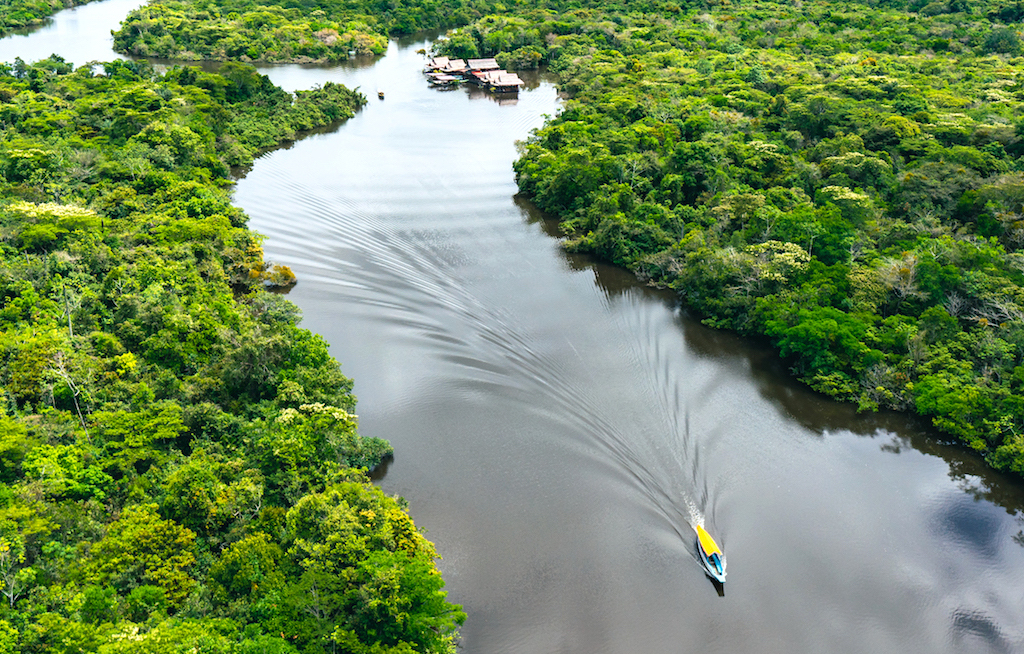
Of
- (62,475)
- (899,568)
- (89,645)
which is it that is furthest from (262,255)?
(899,568)

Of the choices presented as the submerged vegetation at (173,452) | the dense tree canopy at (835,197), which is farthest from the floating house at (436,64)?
the submerged vegetation at (173,452)

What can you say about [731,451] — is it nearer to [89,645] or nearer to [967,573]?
[967,573]

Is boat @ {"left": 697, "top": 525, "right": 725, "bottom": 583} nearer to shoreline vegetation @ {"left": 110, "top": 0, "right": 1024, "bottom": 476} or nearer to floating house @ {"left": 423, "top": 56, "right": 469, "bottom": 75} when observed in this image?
shoreline vegetation @ {"left": 110, "top": 0, "right": 1024, "bottom": 476}

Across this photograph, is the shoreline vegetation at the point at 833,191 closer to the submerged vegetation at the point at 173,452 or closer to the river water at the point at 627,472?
the river water at the point at 627,472

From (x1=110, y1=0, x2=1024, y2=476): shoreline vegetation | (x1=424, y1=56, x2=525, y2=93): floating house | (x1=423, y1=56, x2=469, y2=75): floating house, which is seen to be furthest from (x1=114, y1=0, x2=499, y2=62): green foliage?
(x1=110, y1=0, x2=1024, y2=476): shoreline vegetation

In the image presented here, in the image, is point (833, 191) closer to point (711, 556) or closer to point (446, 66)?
point (711, 556)
